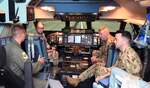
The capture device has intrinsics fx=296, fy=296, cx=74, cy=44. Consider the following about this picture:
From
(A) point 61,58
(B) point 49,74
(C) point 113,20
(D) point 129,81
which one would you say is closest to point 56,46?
(A) point 61,58

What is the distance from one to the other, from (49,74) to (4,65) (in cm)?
143

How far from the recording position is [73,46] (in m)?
6.29

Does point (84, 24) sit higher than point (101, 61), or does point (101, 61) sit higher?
point (84, 24)

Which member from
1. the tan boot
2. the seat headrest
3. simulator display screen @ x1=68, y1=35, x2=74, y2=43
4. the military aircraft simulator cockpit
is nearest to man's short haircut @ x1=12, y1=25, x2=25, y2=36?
the military aircraft simulator cockpit

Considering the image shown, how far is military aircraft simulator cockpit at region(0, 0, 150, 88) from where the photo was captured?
10.4 feet

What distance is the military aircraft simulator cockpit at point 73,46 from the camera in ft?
10.4

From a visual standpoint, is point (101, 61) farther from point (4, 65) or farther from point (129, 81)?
point (129, 81)

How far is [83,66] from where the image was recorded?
5.71m

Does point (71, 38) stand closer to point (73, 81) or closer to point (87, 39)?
point (87, 39)

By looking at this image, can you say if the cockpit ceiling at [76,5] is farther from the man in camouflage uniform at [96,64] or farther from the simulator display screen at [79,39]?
the simulator display screen at [79,39]

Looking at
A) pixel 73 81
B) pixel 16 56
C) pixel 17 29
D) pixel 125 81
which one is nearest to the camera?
pixel 125 81

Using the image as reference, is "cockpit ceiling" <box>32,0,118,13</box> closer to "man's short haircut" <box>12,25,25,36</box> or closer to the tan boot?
the tan boot

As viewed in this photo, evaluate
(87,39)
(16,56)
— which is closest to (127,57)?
(16,56)

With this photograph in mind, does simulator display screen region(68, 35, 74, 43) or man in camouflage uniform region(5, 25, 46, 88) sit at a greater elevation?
man in camouflage uniform region(5, 25, 46, 88)
